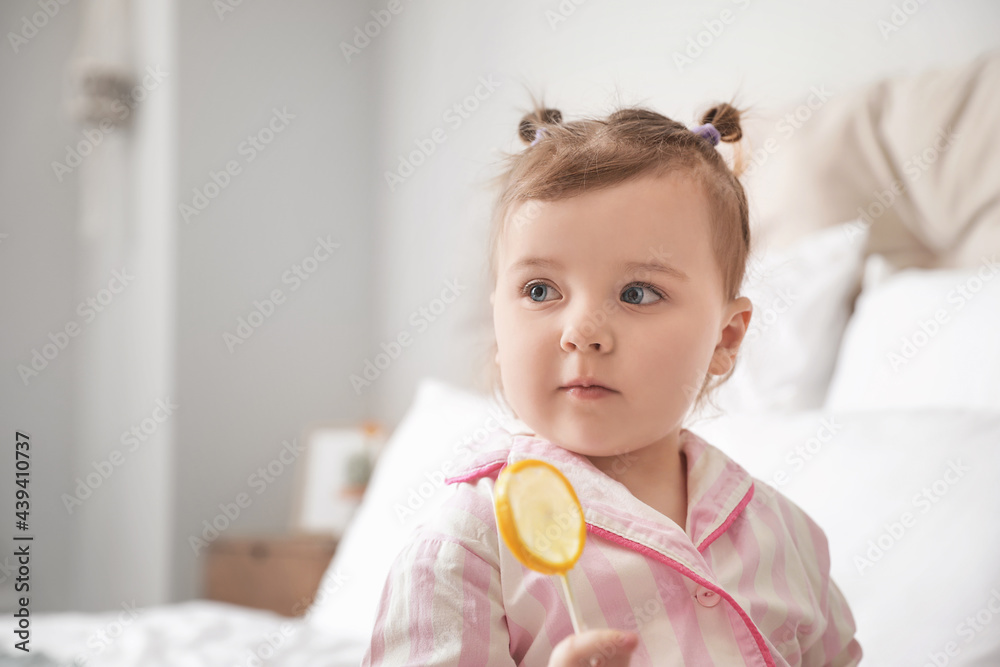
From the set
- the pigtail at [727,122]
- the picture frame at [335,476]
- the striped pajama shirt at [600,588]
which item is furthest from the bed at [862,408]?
Result: the picture frame at [335,476]

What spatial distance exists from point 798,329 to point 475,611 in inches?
39.7

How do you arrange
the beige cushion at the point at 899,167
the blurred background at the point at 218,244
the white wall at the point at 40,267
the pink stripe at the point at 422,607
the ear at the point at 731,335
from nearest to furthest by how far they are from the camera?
the pink stripe at the point at 422,607, the ear at the point at 731,335, the beige cushion at the point at 899,167, the blurred background at the point at 218,244, the white wall at the point at 40,267

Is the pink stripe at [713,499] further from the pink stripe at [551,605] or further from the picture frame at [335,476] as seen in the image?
the picture frame at [335,476]

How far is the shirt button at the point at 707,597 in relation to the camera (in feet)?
2.28

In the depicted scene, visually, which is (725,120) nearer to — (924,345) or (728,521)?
(728,521)

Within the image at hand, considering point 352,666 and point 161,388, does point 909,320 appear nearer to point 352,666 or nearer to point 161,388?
point 352,666

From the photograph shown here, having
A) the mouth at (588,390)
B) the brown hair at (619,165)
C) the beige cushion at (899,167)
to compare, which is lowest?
the mouth at (588,390)

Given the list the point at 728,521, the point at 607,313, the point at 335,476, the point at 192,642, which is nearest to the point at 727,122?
the point at 607,313

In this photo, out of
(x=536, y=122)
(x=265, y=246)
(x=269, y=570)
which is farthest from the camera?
(x=265, y=246)

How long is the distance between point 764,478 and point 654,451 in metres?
0.34

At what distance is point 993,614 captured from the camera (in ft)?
2.87

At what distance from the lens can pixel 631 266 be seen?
711 millimetres

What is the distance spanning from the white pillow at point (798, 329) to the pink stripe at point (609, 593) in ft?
2.72

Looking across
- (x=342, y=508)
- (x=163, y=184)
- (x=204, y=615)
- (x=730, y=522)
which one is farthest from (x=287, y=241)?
(x=730, y=522)
